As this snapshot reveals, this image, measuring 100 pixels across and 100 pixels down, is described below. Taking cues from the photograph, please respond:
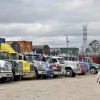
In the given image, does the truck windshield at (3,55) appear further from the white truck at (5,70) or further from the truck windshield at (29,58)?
the truck windshield at (29,58)

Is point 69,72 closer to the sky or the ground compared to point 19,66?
closer to the ground

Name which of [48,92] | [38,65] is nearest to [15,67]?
[38,65]

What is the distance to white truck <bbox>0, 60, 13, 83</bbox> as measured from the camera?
19.8m

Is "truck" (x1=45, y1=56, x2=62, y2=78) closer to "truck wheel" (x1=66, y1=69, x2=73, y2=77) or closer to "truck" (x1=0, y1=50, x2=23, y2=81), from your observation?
"truck wheel" (x1=66, y1=69, x2=73, y2=77)

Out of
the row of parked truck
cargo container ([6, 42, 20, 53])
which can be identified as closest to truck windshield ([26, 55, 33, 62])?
the row of parked truck

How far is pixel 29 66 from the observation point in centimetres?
2373

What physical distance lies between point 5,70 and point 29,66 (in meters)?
3.90

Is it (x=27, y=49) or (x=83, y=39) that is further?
(x=83, y=39)

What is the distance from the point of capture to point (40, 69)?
1004 inches

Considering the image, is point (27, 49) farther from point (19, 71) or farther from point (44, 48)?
point (19, 71)

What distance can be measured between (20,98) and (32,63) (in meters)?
11.8

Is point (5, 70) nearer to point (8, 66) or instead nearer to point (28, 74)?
point (8, 66)

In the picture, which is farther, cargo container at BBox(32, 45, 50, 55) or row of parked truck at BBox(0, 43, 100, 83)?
cargo container at BBox(32, 45, 50, 55)

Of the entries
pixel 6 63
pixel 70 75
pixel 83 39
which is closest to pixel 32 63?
pixel 6 63
